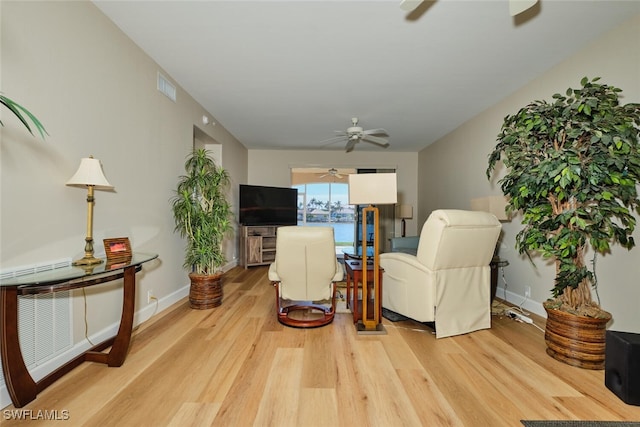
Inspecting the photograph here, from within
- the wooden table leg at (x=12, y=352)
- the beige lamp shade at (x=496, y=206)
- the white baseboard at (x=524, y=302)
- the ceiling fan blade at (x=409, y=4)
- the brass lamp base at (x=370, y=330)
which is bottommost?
the brass lamp base at (x=370, y=330)

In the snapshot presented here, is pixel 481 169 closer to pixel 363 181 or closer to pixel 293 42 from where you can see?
pixel 363 181

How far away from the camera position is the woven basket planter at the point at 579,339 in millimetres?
2021

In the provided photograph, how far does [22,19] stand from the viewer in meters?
1.69

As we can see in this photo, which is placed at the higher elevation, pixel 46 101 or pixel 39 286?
pixel 46 101

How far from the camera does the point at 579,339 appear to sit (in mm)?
2059

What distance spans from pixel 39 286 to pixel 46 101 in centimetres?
118

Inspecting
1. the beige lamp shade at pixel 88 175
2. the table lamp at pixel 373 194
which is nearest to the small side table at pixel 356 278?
the table lamp at pixel 373 194

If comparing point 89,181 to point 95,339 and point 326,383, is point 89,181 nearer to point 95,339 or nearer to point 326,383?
point 95,339

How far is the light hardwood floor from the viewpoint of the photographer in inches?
61.2

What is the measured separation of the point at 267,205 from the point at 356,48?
4.19 meters

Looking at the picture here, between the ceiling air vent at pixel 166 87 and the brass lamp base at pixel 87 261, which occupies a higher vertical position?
the ceiling air vent at pixel 166 87

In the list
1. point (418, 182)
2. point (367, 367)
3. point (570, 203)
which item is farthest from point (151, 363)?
point (418, 182)

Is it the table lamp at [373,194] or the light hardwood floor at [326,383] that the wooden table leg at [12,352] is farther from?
the table lamp at [373,194]

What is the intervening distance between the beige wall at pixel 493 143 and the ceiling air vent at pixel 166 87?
407cm
